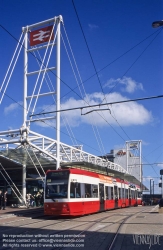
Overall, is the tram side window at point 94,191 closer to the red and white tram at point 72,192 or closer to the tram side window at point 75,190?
the red and white tram at point 72,192

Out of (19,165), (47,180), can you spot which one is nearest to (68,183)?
(47,180)

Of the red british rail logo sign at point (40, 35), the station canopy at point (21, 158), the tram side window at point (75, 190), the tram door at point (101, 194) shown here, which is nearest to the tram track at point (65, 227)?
the tram side window at point (75, 190)

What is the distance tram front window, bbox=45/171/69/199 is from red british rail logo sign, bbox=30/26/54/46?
56.9 ft

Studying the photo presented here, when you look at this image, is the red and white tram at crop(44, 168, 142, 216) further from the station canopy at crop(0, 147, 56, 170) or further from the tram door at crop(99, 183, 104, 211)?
the station canopy at crop(0, 147, 56, 170)

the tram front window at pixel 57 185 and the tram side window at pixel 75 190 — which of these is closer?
the tram front window at pixel 57 185

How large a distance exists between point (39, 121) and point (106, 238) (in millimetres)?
21223

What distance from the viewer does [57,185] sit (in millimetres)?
22953

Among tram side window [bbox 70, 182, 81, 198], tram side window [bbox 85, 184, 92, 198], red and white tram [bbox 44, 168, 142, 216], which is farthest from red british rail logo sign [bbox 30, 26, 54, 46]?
tram side window [bbox 70, 182, 81, 198]

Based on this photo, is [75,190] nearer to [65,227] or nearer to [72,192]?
[72,192]

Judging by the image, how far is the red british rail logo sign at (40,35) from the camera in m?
36.2

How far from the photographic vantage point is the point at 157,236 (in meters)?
14.0

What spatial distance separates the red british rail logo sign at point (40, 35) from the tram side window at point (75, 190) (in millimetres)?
17896

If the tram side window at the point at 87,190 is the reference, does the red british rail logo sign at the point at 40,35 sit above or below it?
above

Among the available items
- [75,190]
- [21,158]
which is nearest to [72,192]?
[75,190]
